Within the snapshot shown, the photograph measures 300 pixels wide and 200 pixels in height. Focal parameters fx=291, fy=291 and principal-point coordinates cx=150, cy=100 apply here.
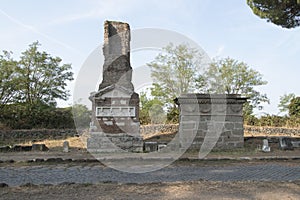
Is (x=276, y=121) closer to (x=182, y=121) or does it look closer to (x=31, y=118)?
(x=182, y=121)

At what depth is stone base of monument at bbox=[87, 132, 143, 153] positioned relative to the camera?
1042 cm

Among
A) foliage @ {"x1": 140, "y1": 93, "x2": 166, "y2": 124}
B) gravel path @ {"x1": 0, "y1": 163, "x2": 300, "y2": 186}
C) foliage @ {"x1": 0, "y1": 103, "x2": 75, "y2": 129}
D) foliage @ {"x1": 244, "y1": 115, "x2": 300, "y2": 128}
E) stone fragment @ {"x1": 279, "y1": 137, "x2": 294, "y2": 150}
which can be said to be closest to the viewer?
gravel path @ {"x1": 0, "y1": 163, "x2": 300, "y2": 186}

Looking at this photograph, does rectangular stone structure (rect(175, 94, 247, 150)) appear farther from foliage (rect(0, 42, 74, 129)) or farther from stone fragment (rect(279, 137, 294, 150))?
foliage (rect(0, 42, 74, 129))

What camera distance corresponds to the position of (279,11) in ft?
42.3

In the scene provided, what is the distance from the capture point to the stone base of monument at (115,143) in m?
10.4

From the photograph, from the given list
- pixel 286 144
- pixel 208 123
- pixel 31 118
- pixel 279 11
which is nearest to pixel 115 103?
pixel 208 123

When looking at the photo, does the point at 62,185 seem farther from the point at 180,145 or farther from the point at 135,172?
the point at 180,145

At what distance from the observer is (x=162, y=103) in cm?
2723

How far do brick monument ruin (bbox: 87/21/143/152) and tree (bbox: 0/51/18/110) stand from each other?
1214 centimetres

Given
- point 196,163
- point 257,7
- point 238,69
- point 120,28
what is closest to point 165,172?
point 196,163

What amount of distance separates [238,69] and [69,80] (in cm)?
1747

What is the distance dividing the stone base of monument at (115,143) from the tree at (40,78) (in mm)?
13751

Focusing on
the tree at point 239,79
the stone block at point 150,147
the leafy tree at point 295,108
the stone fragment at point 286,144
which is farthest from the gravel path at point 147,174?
the tree at point 239,79

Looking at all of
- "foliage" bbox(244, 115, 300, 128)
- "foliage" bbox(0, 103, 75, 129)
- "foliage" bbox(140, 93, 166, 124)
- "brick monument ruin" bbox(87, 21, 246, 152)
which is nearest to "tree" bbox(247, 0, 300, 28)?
"brick monument ruin" bbox(87, 21, 246, 152)
